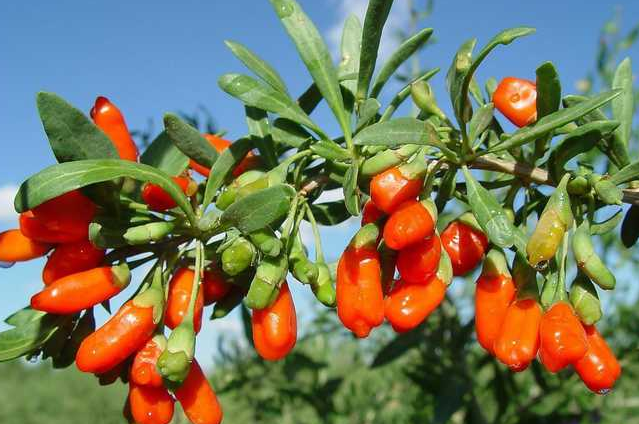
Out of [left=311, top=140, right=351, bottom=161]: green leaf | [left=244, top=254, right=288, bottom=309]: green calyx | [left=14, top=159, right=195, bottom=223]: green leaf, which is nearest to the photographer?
[left=14, top=159, right=195, bottom=223]: green leaf

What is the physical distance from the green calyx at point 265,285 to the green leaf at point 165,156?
394mm

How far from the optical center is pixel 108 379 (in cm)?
141

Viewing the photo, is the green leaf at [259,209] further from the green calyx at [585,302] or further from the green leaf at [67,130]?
the green calyx at [585,302]

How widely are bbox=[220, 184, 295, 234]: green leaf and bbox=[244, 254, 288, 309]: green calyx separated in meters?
0.08

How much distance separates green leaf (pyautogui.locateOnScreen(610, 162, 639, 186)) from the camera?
4.46 feet

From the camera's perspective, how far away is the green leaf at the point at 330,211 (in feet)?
5.29

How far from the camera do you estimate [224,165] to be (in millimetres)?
1454

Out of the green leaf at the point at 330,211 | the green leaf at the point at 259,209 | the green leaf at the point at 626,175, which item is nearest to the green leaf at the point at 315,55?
the green leaf at the point at 330,211

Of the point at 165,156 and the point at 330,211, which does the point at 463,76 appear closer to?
the point at 330,211

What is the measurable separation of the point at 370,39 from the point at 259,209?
0.48 meters

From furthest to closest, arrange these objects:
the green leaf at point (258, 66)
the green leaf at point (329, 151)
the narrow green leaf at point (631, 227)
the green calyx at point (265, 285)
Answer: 1. the narrow green leaf at point (631, 227)
2. the green leaf at point (258, 66)
3. the green leaf at point (329, 151)
4. the green calyx at point (265, 285)

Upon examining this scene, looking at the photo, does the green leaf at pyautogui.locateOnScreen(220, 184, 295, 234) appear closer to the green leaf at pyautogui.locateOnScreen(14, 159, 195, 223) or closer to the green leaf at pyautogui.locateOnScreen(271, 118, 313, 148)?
the green leaf at pyautogui.locateOnScreen(14, 159, 195, 223)

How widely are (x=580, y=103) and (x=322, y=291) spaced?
59cm

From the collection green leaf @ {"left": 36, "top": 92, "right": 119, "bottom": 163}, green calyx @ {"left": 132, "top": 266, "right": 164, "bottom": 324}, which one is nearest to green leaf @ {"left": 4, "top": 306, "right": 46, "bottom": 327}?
green calyx @ {"left": 132, "top": 266, "right": 164, "bottom": 324}
